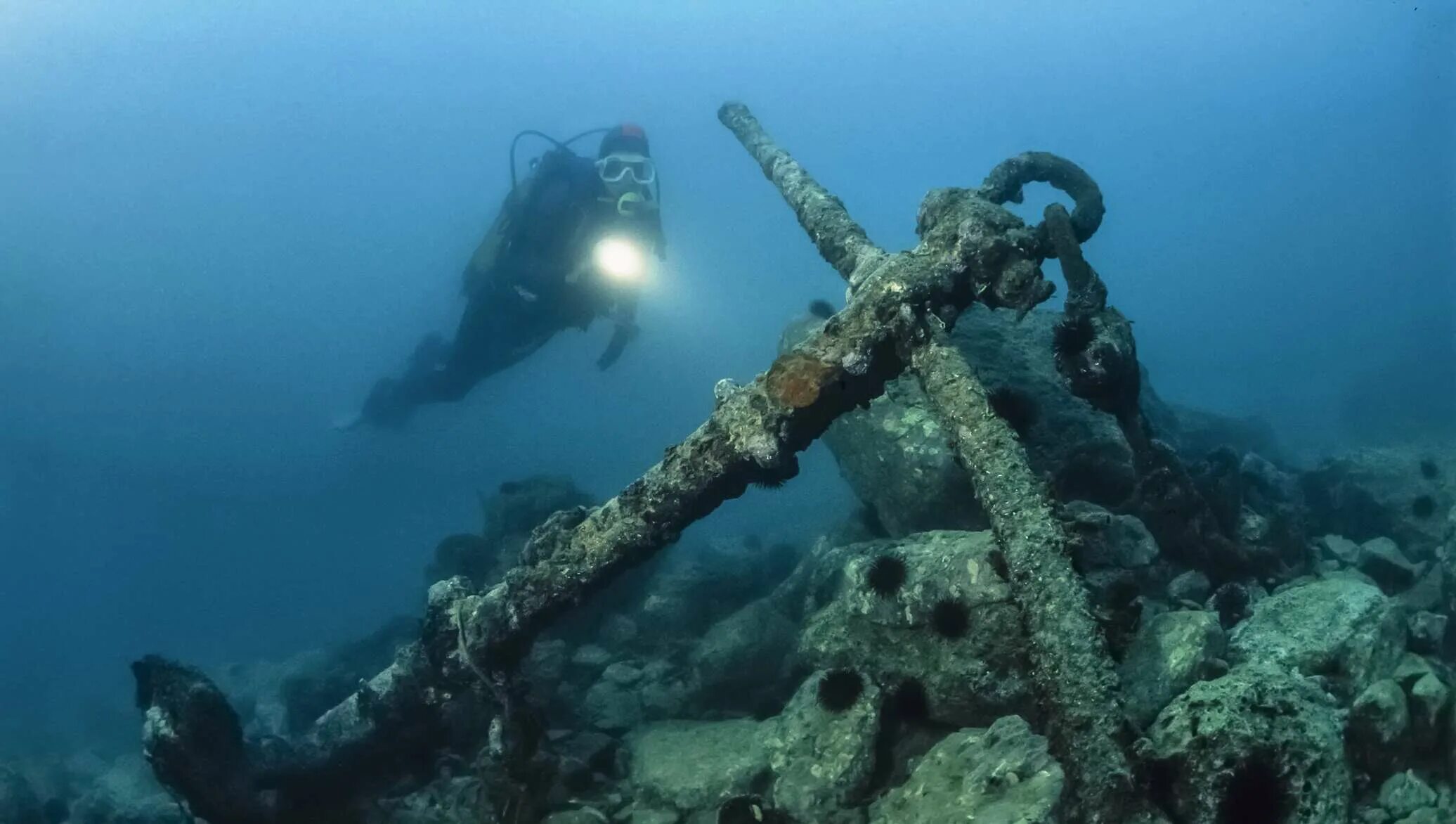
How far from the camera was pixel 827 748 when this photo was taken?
6.20 metres

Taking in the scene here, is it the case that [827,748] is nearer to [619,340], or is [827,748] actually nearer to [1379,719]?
[1379,719]

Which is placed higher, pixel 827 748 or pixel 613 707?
pixel 613 707

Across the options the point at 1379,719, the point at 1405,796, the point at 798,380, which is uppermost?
the point at 798,380

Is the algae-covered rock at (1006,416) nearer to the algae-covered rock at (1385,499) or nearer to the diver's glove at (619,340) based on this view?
the algae-covered rock at (1385,499)

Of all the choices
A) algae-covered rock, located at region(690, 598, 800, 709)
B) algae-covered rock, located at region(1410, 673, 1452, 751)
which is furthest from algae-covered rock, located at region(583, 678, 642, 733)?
algae-covered rock, located at region(1410, 673, 1452, 751)

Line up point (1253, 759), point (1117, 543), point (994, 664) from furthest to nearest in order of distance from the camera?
1. point (1117, 543)
2. point (994, 664)
3. point (1253, 759)

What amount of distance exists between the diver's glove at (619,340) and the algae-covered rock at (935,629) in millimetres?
12239

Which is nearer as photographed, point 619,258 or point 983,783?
point 983,783

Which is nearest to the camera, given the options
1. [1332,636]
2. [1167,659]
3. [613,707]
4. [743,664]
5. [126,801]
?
[1167,659]

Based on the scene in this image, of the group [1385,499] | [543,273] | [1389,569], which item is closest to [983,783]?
[1389,569]

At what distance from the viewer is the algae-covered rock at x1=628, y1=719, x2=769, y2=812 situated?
6.72 metres

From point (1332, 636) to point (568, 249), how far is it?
1499cm

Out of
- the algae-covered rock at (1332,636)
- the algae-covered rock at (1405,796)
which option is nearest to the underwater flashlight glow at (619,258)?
the algae-covered rock at (1332,636)

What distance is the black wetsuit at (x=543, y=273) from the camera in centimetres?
1648
